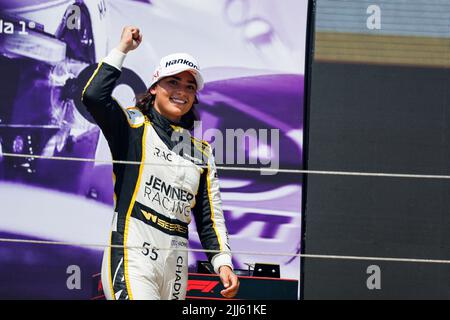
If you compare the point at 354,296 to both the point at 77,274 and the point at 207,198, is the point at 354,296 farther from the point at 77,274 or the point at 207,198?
the point at 207,198

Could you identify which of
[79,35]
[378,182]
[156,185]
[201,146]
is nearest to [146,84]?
[79,35]

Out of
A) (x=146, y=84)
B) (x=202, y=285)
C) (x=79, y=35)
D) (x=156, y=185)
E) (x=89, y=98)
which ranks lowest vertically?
(x=202, y=285)

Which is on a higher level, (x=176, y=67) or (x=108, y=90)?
(x=176, y=67)

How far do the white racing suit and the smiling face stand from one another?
0.10 ft

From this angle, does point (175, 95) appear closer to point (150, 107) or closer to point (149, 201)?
point (150, 107)

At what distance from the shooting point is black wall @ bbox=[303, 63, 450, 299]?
16.2 ft

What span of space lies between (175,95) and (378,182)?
2.20 meters

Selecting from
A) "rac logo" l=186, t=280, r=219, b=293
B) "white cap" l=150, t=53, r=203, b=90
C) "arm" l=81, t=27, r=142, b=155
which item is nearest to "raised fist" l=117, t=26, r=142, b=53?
"arm" l=81, t=27, r=142, b=155

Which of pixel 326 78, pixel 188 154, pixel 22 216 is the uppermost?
pixel 326 78

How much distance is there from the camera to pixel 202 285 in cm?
450

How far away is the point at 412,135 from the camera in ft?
16.4

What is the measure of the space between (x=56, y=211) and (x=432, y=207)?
79.4 inches

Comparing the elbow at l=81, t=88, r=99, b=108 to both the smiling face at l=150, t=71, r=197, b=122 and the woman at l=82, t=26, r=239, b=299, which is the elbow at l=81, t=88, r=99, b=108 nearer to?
the woman at l=82, t=26, r=239, b=299
